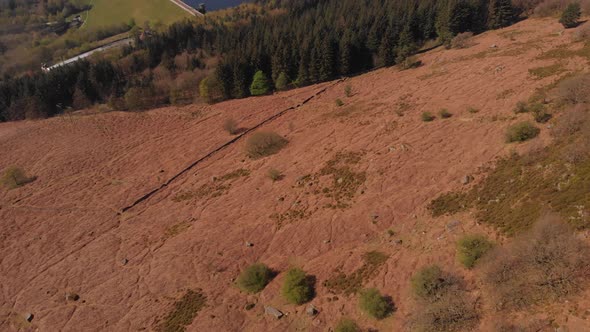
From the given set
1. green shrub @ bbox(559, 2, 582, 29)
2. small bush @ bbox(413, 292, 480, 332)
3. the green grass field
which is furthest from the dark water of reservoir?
small bush @ bbox(413, 292, 480, 332)

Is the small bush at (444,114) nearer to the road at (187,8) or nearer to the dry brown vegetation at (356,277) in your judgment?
the dry brown vegetation at (356,277)

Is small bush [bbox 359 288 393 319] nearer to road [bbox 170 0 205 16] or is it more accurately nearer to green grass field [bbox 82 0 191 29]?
road [bbox 170 0 205 16]

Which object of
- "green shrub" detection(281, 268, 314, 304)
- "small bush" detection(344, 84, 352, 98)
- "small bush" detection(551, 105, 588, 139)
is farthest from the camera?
"small bush" detection(344, 84, 352, 98)

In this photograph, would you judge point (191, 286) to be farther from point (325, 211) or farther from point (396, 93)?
point (396, 93)

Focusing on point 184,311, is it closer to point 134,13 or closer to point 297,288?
point 297,288

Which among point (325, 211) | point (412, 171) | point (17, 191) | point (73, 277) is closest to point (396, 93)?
point (412, 171)

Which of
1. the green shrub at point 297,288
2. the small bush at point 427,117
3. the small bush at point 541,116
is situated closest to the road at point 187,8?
the small bush at point 427,117
